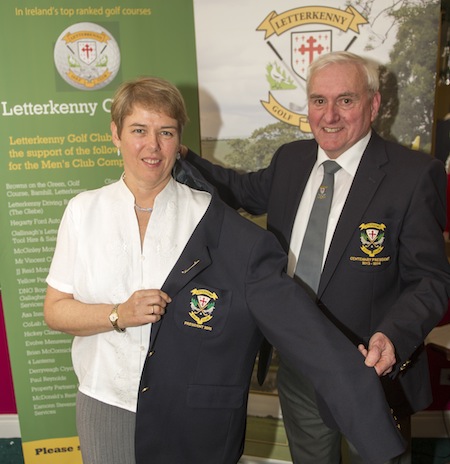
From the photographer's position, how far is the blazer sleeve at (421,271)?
1.49m

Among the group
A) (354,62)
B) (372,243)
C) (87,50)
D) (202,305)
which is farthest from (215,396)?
(87,50)

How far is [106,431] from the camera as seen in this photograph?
148 centimetres

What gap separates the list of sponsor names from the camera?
93.5 inches

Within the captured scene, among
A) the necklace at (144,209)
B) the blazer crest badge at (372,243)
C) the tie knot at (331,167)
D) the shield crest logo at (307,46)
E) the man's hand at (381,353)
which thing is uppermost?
the shield crest logo at (307,46)

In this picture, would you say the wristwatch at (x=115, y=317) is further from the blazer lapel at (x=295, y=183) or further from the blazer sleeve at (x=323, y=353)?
the blazer lapel at (x=295, y=183)

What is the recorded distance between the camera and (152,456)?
1.49 meters

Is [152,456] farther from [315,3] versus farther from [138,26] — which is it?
[315,3]

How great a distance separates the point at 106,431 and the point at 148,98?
0.98m

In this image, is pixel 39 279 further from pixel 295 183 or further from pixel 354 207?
pixel 354 207

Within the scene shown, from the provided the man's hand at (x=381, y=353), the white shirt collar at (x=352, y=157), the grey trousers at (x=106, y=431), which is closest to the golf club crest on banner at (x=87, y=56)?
the white shirt collar at (x=352, y=157)

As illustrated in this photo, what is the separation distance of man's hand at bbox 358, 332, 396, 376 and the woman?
605 millimetres

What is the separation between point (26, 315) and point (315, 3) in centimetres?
200

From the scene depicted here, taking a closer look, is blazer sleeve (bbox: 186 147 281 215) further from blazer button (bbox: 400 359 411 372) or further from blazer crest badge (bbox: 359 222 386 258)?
blazer button (bbox: 400 359 411 372)

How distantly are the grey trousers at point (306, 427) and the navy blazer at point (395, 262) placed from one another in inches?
10.9
